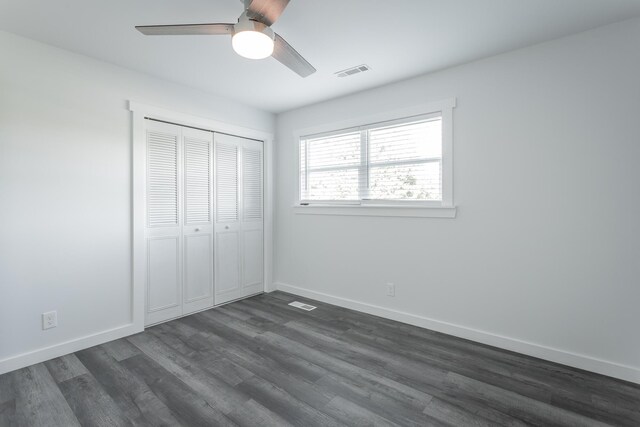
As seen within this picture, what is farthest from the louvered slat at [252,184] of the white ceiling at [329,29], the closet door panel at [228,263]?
the white ceiling at [329,29]

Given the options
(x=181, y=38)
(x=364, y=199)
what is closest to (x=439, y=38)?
(x=364, y=199)

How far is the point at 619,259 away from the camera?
2.25 m

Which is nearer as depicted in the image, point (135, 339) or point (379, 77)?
point (135, 339)

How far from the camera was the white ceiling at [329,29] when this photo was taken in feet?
6.71

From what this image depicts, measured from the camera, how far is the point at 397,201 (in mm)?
3332

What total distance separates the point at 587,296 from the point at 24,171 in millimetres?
4459

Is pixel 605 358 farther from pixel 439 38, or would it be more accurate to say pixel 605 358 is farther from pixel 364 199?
pixel 439 38

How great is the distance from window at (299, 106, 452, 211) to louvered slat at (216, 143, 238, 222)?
0.87 m

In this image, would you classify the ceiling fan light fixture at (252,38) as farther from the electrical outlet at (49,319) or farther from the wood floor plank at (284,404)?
the electrical outlet at (49,319)

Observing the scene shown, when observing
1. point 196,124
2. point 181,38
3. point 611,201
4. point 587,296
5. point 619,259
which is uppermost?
point 181,38

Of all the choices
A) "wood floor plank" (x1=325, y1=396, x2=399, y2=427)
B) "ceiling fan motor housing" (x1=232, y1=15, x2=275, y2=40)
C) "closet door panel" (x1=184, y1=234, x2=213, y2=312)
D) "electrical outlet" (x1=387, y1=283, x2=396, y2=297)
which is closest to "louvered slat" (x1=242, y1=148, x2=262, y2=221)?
"closet door panel" (x1=184, y1=234, x2=213, y2=312)

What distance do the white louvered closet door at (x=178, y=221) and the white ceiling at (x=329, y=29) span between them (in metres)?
0.73

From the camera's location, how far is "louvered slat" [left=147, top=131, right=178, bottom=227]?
125 inches

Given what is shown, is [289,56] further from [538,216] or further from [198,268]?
[198,268]
